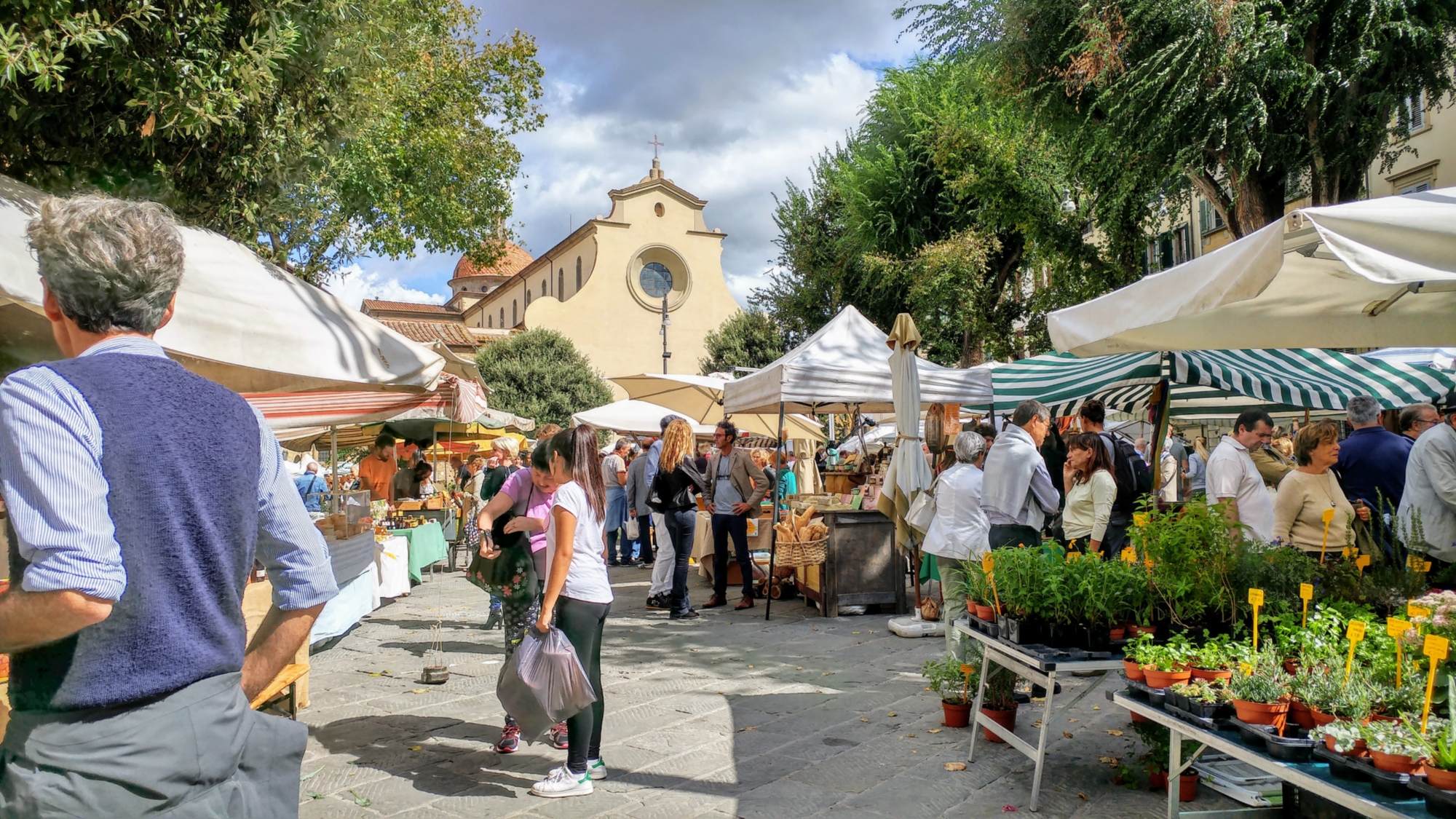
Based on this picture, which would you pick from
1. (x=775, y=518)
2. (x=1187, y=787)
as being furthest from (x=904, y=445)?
(x=1187, y=787)

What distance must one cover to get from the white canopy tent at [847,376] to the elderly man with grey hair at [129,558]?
810 centimetres

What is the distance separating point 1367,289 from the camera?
4992mm

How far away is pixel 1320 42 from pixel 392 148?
41.8 ft

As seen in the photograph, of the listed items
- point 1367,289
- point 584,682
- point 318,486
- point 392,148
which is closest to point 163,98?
point 584,682

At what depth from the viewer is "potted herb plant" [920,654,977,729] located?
219 inches

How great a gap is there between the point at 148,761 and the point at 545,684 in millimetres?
2874

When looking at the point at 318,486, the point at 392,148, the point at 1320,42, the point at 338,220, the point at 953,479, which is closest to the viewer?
Result: the point at 953,479

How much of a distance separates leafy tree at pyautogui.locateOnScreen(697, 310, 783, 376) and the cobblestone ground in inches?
1324

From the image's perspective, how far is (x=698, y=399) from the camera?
17.4 meters

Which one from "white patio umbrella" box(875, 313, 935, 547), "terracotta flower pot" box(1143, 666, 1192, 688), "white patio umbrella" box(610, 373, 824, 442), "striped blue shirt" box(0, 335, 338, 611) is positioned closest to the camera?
"striped blue shirt" box(0, 335, 338, 611)

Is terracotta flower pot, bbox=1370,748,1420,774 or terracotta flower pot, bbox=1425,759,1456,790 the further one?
terracotta flower pot, bbox=1370,748,1420,774

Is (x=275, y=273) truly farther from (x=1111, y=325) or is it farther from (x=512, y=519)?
(x=1111, y=325)

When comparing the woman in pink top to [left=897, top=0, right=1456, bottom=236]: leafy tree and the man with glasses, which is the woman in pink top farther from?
[left=897, top=0, right=1456, bottom=236]: leafy tree

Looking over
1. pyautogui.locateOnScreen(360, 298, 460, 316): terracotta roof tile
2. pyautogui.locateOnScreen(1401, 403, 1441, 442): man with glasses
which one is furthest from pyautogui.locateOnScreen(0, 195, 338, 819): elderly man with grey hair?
pyautogui.locateOnScreen(360, 298, 460, 316): terracotta roof tile
